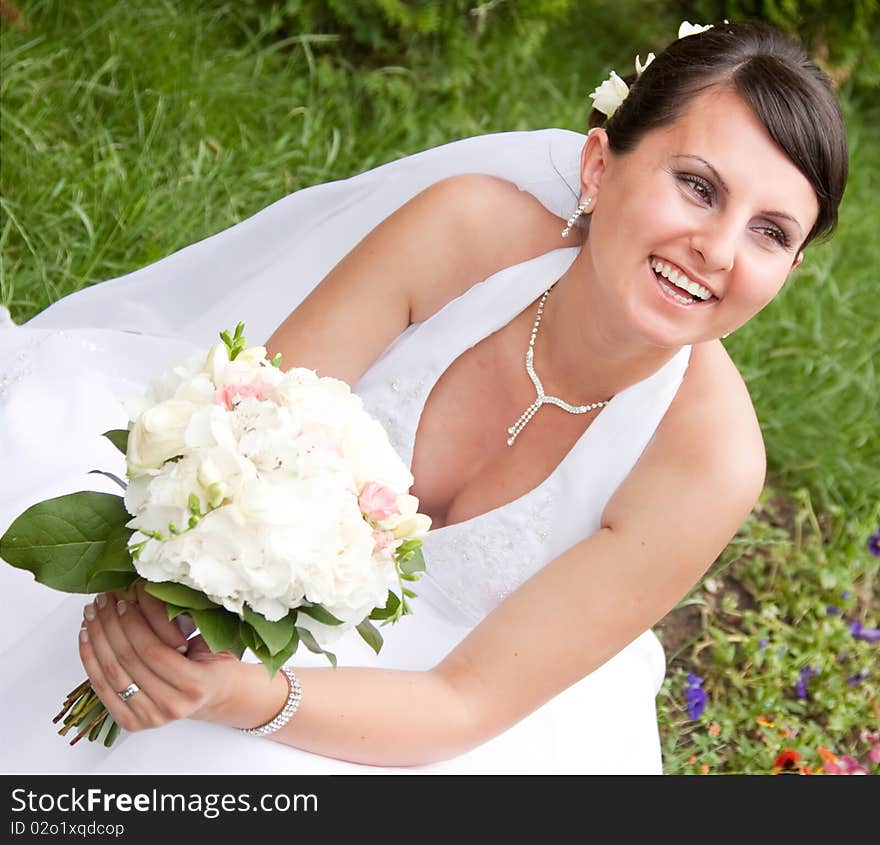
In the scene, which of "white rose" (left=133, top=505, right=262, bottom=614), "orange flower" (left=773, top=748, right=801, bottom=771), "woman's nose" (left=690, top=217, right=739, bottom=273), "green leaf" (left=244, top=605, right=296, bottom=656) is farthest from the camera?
"orange flower" (left=773, top=748, right=801, bottom=771)

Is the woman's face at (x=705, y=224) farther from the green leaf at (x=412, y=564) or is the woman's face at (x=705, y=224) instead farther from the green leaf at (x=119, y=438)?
the green leaf at (x=119, y=438)

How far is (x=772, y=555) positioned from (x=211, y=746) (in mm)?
2436

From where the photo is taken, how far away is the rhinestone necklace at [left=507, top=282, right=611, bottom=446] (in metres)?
2.84

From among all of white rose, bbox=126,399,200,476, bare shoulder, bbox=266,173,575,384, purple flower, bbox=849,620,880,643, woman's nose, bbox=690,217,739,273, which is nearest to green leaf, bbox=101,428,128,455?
white rose, bbox=126,399,200,476

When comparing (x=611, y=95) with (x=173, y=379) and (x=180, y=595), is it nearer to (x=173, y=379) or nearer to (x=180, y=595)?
(x=173, y=379)

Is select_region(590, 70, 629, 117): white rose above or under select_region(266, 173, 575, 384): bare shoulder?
above

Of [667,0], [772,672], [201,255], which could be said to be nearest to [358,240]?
[201,255]

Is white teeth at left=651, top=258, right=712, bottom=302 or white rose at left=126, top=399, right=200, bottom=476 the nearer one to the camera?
white rose at left=126, top=399, right=200, bottom=476

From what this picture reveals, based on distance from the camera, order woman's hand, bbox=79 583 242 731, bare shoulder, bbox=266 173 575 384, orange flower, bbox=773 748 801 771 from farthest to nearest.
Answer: orange flower, bbox=773 748 801 771
bare shoulder, bbox=266 173 575 384
woman's hand, bbox=79 583 242 731

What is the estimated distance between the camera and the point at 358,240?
3105 mm

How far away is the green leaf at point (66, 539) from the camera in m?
1.84

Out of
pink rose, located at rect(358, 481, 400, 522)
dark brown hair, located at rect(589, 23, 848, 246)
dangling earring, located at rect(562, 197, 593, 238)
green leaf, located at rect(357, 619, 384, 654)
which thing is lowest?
green leaf, located at rect(357, 619, 384, 654)

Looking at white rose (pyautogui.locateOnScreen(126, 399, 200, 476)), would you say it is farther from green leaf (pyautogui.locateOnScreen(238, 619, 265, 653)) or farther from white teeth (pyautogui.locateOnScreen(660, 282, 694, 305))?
white teeth (pyautogui.locateOnScreen(660, 282, 694, 305))
